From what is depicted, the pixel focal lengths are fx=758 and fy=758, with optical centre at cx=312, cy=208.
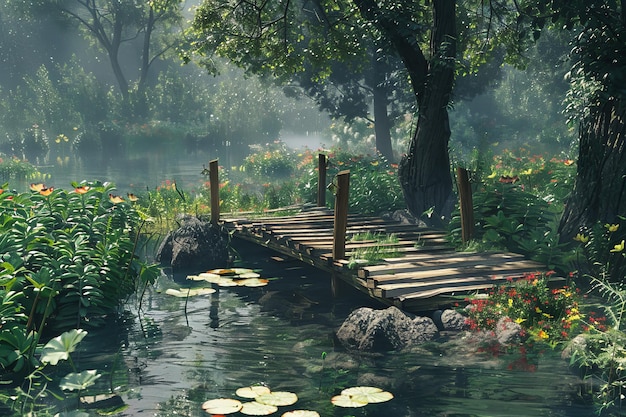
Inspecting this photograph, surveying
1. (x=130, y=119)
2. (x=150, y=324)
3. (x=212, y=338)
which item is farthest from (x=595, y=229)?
(x=130, y=119)

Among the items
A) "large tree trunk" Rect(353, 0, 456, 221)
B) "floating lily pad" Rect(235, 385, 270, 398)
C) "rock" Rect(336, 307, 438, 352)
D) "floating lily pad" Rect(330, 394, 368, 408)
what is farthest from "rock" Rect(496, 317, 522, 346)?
"large tree trunk" Rect(353, 0, 456, 221)

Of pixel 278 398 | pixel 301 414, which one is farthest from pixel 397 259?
pixel 301 414

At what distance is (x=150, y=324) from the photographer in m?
10.0

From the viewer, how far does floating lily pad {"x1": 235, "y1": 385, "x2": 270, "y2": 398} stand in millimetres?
6852

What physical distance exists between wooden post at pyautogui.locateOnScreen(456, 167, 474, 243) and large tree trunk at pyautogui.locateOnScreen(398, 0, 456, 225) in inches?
76.1

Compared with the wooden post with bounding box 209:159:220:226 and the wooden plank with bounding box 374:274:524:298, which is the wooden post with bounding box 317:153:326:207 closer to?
the wooden post with bounding box 209:159:220:226

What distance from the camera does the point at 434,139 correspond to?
45.9 ft

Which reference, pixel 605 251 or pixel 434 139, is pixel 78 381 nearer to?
pixel 605 251

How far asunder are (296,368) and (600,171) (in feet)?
17.2

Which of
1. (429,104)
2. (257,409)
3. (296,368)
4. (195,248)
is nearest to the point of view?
(257,409)

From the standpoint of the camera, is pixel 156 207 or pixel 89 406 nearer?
pixel 89 406

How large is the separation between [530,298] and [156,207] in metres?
11.7

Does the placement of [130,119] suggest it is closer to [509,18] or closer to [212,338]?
[509,18]

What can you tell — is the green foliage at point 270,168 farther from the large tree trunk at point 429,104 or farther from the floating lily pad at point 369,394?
the floating lily pad at point 369,394
